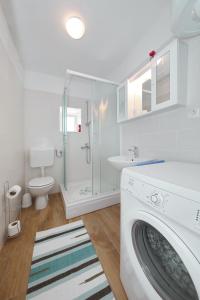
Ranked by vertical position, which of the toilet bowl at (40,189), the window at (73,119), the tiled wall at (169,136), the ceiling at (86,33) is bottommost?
the toilet bowl at (40,189)

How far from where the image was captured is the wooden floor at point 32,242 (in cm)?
89

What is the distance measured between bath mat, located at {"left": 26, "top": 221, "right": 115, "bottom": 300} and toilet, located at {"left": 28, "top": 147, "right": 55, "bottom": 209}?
0.56 m

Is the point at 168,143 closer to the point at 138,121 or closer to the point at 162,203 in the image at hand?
the point at 138,121

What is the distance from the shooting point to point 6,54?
1.38 m

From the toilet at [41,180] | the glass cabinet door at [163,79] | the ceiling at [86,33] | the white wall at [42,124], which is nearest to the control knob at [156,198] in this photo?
the glass cabinet door at [163,79]

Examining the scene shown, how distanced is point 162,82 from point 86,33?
3.73 ft

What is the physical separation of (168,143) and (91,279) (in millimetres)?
1365

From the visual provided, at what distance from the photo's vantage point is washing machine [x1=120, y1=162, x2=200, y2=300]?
408 millimetres

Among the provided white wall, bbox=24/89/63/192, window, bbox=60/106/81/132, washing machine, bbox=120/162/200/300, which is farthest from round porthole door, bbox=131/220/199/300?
window, bbox=60/106/81/132

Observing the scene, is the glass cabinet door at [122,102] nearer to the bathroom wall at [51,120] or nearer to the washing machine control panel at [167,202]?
the bathroom wall at [51,120]

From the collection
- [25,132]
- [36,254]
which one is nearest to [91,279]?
[36,254]

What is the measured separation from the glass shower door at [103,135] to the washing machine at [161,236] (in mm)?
1193

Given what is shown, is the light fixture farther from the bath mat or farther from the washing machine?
the bath mat

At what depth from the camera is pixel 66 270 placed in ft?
3.31
